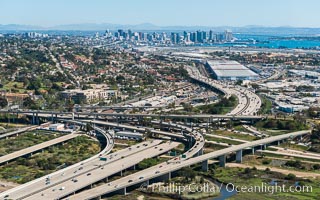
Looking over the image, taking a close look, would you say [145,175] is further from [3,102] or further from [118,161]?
[3,102]

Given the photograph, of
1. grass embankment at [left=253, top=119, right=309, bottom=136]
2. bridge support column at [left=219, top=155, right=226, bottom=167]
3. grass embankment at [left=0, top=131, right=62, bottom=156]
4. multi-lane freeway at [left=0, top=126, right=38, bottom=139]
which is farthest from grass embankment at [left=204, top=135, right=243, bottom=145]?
multi-lane freeway at [left=0, top=126, right=38, bottom=139]

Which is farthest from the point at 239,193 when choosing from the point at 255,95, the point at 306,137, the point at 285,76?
the point at 285,76

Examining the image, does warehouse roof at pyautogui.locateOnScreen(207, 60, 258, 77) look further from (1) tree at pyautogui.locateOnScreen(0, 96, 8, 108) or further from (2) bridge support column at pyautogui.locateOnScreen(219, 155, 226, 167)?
(2) bridge support column at pyautogui.locateOnScreen(219, 155, 226, 167)

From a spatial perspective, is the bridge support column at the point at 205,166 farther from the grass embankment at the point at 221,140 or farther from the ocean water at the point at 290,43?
the ocean water at the point at 290,43

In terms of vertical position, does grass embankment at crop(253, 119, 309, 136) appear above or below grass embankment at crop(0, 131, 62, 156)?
above

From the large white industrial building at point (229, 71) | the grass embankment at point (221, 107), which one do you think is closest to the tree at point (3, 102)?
the grass embankment at point (221, 107)
